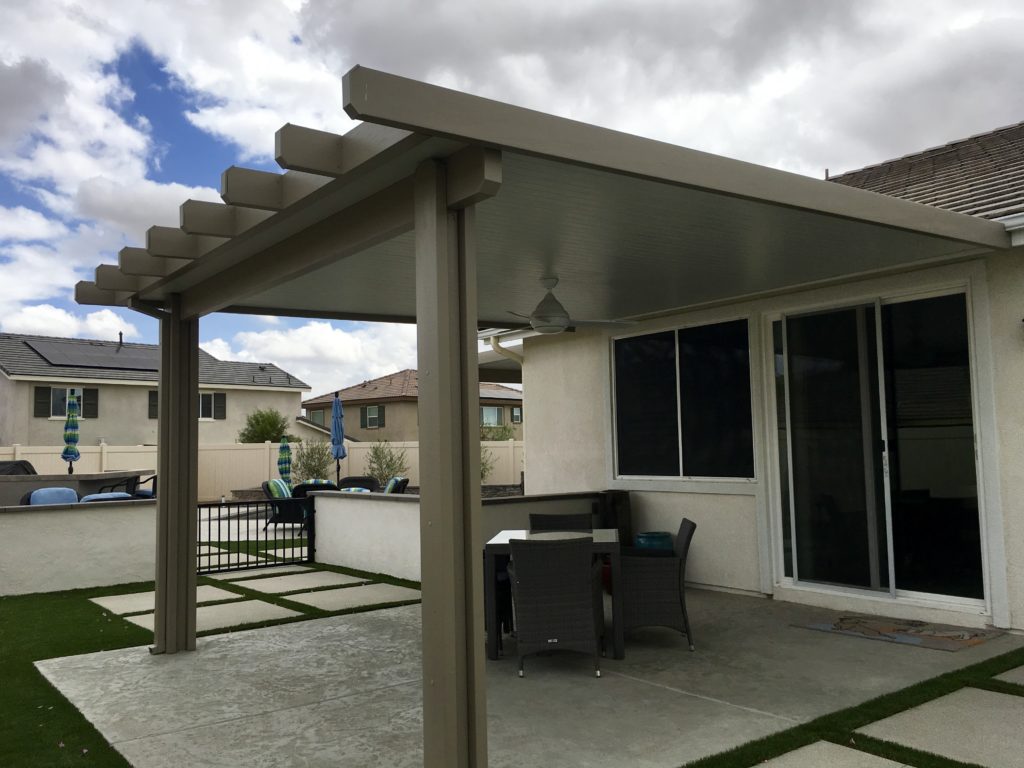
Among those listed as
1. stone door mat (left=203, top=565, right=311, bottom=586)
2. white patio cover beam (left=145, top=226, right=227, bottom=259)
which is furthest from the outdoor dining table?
stone door mat (left=203, top=565, right=311, bottom=586)

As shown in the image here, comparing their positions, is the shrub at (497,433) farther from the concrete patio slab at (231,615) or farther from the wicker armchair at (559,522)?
the wicker armchair at (559,522)

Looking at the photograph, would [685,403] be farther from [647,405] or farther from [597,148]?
[597,148]

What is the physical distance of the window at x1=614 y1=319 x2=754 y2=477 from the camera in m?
8.23

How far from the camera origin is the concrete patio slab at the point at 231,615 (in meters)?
7.46

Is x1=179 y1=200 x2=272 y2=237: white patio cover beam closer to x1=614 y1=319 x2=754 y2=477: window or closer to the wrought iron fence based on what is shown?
x1=614 y1=319 x2=754 y2=477: window

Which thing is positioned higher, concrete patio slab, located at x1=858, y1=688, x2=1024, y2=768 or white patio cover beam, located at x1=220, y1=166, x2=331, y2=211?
white patio cover beam, located at x1=220, y1=166, x2=331, y2=211

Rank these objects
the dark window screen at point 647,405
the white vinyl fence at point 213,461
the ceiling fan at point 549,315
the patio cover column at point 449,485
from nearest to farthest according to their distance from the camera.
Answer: the patio cover column at point 449,485 < the ceiling fan at point 549,315 < the dark window screen at point 647,405 < the white vinyl fence at point 213,461

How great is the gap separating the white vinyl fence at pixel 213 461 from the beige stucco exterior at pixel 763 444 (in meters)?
11.8

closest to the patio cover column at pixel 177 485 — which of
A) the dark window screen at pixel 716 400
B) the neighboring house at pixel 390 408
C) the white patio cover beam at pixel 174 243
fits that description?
the white patio cover beam at pixel 174 243

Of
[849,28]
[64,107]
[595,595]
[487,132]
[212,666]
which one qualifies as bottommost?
[212,666]

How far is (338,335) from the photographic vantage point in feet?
229

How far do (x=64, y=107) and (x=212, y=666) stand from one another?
21.9 meters

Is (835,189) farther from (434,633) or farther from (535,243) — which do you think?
(434,633)

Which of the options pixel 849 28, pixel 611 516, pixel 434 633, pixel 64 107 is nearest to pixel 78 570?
pixel 611 516
